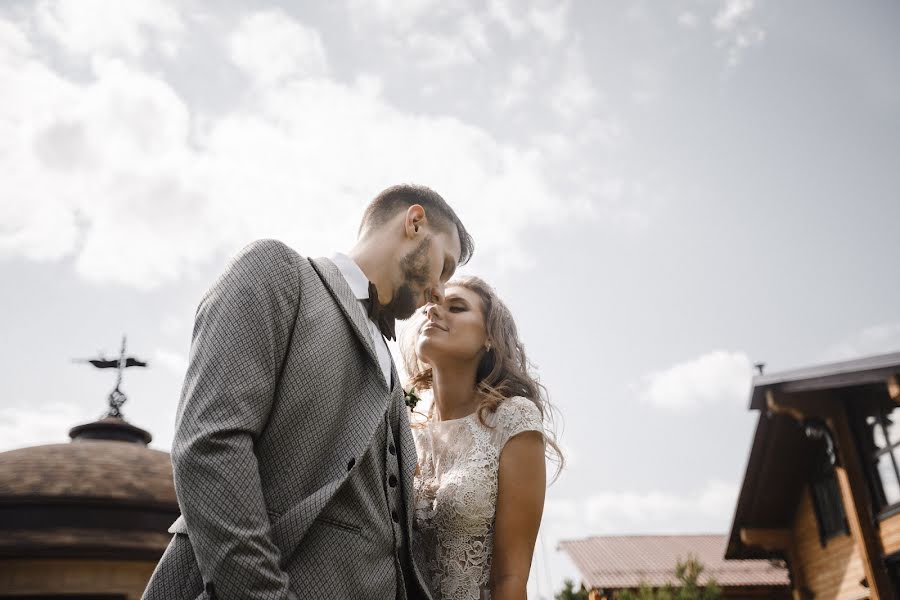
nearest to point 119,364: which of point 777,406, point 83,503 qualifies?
point 83,503

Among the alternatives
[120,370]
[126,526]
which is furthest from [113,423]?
[126,526]

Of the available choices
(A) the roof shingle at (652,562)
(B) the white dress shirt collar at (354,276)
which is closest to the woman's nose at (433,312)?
(B) the white dress shirt collar at (354,276)

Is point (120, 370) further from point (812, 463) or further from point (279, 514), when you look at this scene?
point (279, 514)

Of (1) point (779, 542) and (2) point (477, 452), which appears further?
(1) point (779, 542)

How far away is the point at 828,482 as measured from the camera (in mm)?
15117

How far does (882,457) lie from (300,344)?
1363 centimetres

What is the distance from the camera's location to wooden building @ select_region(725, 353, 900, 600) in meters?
11.9

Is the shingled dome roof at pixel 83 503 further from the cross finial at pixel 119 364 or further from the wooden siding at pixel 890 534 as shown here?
the wooden siding at pixel 890 534

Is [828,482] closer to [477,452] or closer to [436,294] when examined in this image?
[477,452]

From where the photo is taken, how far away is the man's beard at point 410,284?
10.6 feet

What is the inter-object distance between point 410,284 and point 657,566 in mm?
26516

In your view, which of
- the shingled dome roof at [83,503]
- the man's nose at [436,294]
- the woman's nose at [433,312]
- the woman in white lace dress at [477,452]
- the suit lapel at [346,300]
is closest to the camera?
the suit lapel at [346,300]

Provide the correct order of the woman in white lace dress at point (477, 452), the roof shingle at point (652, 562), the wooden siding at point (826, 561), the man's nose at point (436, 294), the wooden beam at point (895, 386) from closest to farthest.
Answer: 1. the man's nose at point (436, 294)
2. the woman in white lace dress at point (477, 452)
3. the wooden beam at point (895, 386)
4. the wooden siding at point (826, 561)
5. the roof shingle at point (652, 562)

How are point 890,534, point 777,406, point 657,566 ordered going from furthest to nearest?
1. point 657,566
2. point 777,406
3. point 890,534
